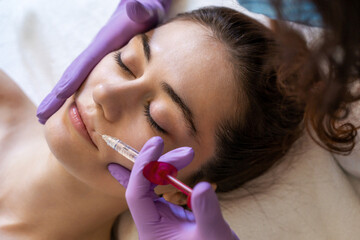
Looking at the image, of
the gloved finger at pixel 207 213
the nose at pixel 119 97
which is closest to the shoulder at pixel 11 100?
the nose at pixel 119 97

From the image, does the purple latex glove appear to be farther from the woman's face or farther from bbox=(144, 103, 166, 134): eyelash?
bbox=(144, 103, 166, 134): eyelash

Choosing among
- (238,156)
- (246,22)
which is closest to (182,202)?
(238,156)

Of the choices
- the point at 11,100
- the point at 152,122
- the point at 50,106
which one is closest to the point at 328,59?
the point at 152,122

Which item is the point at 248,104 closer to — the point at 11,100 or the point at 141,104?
the point at 141,104

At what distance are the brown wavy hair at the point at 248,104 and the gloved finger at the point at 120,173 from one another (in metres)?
0.19

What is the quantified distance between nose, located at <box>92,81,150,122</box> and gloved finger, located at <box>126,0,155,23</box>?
306 mm

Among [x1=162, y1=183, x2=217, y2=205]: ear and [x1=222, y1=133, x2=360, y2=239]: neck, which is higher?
[x1=162, y1=183, x2=217, y2=205]: ear

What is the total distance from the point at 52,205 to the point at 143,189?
0.47m

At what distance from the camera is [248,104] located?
0.99 metres

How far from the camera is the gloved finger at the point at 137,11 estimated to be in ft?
3.75

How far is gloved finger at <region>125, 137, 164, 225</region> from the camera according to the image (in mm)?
818

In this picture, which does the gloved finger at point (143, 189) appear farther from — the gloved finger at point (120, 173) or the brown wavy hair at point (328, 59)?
the brown wavy hair at point (328, 59)

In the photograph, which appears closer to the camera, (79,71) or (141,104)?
(141,104)

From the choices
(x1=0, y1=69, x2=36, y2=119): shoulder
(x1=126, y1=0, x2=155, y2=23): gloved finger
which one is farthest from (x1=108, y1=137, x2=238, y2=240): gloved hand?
(x1=0, y1=69, x2=36, y2=119): shoulder
